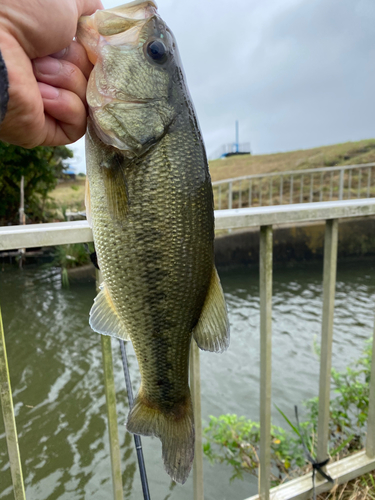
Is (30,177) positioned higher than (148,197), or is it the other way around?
(30,177)

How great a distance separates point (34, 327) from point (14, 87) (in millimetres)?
6424

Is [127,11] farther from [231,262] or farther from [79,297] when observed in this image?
[231,262]

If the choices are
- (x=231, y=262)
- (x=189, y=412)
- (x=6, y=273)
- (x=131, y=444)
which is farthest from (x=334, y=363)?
(x=6, y=273)

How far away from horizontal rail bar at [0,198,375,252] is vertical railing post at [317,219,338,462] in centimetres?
10

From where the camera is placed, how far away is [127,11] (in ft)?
2.73

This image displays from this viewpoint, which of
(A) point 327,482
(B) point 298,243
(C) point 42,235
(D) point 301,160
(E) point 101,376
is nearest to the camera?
(C) point 42,235

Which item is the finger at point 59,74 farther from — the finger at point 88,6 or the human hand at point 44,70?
the finger at point 88,6

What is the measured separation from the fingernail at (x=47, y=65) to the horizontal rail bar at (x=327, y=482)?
180 centimetres

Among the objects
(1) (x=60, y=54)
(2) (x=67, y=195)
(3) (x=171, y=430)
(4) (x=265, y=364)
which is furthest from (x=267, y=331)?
(2) (x=67, y=195)

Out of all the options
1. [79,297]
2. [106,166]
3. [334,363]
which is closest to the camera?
[106,166]

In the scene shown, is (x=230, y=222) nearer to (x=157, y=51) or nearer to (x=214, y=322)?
(x=214, y=322)

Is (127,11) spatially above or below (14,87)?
above

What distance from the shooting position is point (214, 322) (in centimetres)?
90

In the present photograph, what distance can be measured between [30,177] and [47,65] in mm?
14624
